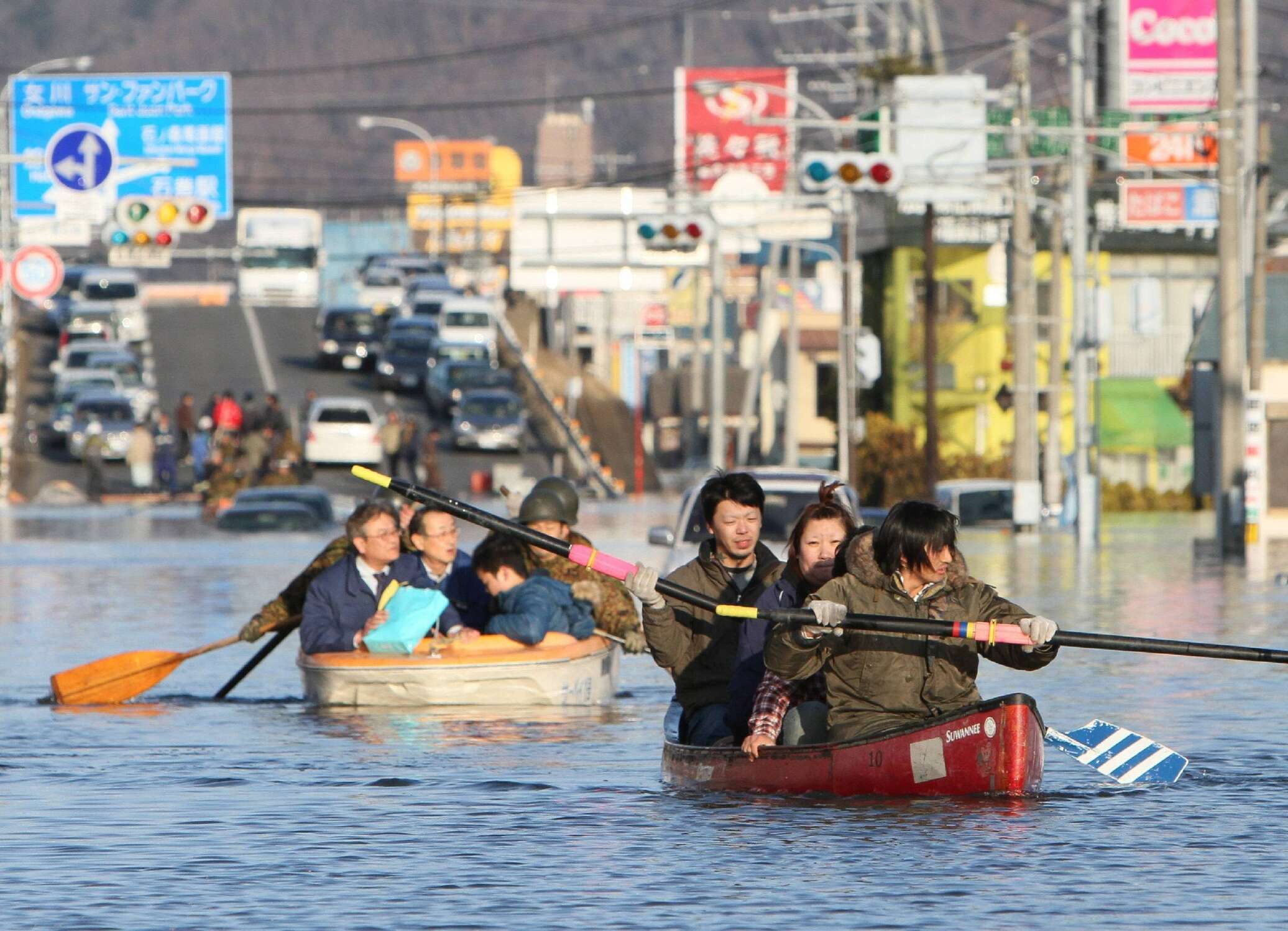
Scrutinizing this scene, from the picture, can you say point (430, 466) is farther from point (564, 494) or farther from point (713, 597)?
point (713, 597)

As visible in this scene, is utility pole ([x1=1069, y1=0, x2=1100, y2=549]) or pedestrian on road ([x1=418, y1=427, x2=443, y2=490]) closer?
utility pole ([x1=1069, y1=0, x2=1100, y2=549])

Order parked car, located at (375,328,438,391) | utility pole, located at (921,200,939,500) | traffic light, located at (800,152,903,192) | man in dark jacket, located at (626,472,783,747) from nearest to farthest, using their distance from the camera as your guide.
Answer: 1. man in dark jacket, located at (626,472,783,747)
2. traffic light, located at (800,152,903,192)
3. utility pole, located at (921,200,939,500)
4. parked car, located at (375,328,438,391)

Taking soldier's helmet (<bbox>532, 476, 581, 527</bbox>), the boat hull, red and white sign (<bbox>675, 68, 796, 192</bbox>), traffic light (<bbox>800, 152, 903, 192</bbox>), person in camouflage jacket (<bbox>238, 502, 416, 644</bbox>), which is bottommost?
the boat hull

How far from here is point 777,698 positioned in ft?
39.8

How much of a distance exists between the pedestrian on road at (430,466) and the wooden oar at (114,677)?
34.0m

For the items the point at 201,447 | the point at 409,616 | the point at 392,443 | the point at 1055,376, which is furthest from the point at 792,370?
the point at 409,616

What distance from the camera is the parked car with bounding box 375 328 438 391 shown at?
6900 cm

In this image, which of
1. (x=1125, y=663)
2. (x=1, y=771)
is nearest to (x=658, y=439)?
(x=1125, y=663)

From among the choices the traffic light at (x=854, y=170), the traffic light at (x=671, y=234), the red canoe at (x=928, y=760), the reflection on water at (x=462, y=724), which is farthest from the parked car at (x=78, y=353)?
the red canoe at (x=928, y=760)

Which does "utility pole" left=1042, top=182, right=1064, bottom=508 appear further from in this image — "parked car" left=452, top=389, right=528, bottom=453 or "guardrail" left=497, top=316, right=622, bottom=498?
"parked car" left=452, top=389, right=528, bottom=453

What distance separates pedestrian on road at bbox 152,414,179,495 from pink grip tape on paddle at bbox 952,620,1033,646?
45244 millimetres

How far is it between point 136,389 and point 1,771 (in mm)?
49173

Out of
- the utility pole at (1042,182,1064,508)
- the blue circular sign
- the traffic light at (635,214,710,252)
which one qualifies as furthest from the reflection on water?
the utility pole at (1042,182,1064,508)

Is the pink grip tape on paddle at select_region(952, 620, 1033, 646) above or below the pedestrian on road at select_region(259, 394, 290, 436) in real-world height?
above
